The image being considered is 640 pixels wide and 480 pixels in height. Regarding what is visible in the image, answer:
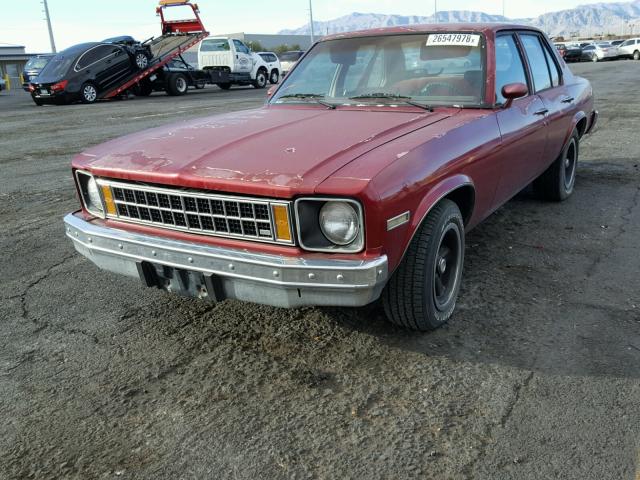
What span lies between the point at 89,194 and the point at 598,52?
4539 centimetres

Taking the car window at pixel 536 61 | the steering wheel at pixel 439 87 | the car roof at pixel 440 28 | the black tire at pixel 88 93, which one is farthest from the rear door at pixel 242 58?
the steering wheel at pixel 439 87

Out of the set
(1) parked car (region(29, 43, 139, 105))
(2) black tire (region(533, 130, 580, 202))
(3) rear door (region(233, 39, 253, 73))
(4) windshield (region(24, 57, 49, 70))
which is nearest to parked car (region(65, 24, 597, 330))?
(2) black tire (region(533, 130, 580, 202))

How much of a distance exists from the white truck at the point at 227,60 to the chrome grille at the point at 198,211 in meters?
20.9

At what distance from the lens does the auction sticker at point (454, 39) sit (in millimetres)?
3812

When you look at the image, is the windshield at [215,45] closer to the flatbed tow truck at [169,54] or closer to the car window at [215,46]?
the car window at [215,46]

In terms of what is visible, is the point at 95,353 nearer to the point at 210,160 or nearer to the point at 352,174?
the point at 210,160

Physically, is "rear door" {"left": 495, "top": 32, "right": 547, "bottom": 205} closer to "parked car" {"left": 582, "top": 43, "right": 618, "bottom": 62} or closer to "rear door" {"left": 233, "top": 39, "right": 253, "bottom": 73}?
"rear door" {"left": 233, "top": 39, "right": 253, "bottom": 73}

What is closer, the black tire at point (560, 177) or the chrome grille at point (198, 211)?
the chrome grille at point (198, 211)

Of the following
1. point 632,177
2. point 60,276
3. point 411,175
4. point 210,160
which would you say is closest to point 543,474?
point 411,175

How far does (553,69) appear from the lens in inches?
195

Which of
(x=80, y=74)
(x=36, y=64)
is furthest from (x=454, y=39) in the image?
(x=36, y=64)

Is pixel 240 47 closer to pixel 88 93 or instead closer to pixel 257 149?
pixel 88 93

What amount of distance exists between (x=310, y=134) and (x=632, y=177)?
4738 mm

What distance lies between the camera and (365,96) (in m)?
3.80
